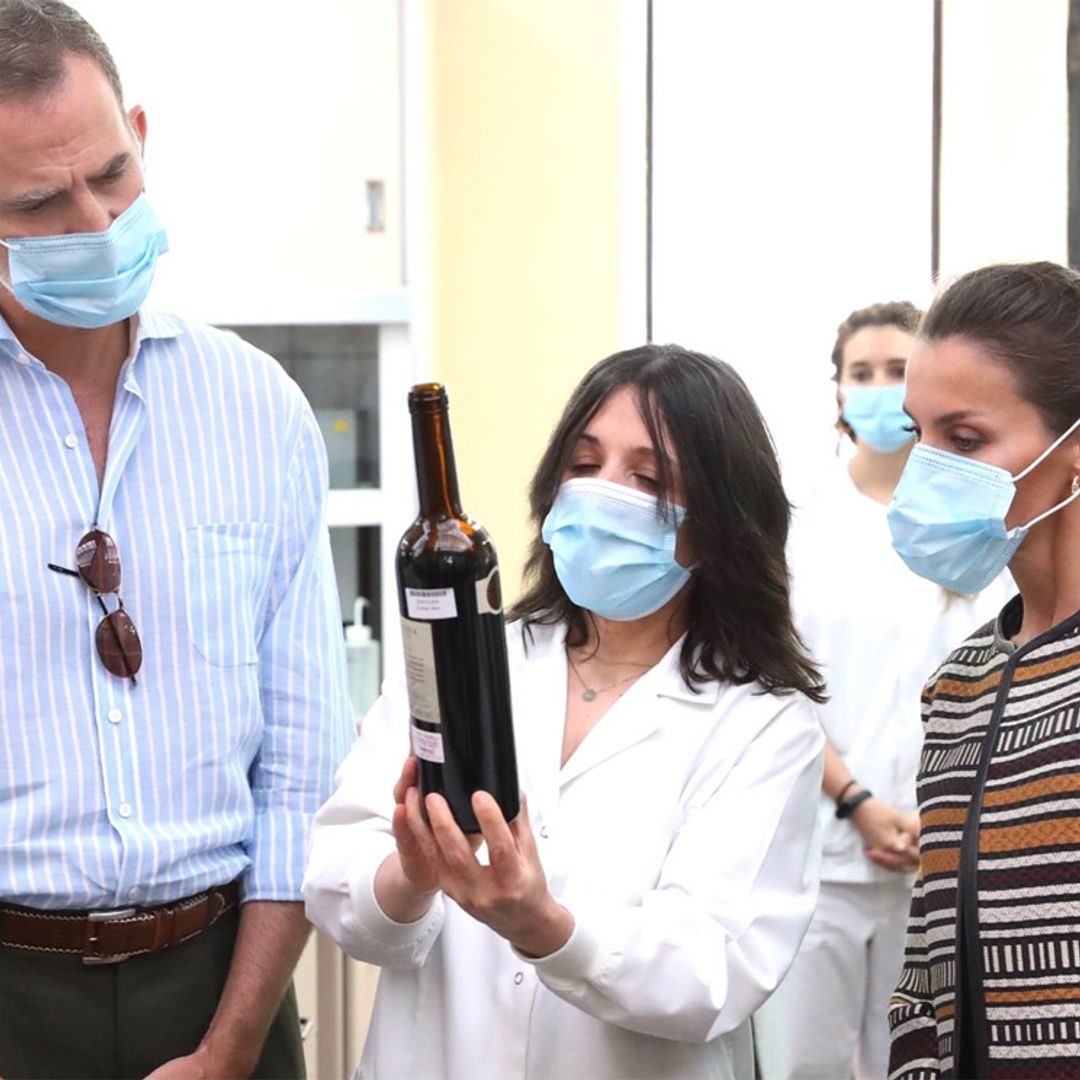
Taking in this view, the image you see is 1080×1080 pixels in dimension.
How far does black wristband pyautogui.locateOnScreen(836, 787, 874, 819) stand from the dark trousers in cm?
124

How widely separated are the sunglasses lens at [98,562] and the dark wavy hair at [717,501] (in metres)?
0.43

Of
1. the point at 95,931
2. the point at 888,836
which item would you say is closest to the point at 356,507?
the point at 888,836

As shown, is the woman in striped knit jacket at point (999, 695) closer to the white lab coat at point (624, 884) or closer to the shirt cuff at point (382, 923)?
the white lab coat at point (624, 884)

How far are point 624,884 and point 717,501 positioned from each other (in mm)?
395

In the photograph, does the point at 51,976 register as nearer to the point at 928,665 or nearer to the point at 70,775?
the point at 70,775

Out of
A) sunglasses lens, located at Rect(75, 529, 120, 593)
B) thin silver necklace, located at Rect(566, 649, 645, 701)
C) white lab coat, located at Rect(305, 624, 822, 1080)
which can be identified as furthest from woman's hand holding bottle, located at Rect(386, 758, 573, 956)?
sunglasses lens, located at Rect(75, 529, 120, 593)

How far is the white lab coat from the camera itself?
1259mm

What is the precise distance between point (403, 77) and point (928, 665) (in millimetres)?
2080

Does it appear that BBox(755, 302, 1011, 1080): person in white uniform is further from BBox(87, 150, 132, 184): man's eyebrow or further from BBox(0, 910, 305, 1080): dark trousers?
BBox(87, 150, 132, 184): man's eyebrow

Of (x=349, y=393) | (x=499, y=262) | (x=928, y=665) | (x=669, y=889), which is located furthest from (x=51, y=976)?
(x=499, y=262)

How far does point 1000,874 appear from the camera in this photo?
4.05 ft

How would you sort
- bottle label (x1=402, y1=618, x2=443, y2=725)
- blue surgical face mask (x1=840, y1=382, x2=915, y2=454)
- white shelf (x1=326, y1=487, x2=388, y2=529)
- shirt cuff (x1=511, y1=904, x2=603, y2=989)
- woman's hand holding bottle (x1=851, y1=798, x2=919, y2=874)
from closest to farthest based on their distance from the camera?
bottle label (x1=402, y1=618, x2=443, y2=725), shirt cuff (x1=511, y1=904, x2=603, y2=989), woman's hand holding bottle (x1=851, y1=798, x2=919, y2=874), blue surgical face mask (x1=840, y1=382, x2=915, y2=454), white shelf (x1=326, y1=487, x2=388, y2=529)

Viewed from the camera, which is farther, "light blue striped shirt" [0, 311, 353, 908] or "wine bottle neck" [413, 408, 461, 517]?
"light blue striped shirt" [0, 311, 353, 908]

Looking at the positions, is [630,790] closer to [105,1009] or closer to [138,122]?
[105,1009]
